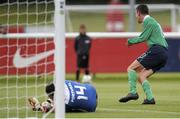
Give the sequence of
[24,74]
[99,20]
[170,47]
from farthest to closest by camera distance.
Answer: [99,20]
[170,47]
[24,74]

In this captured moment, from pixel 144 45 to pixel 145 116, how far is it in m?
14.5

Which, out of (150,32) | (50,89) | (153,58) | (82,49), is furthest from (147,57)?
(82,49)

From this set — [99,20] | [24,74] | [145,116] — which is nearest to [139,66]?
→ [145,116]

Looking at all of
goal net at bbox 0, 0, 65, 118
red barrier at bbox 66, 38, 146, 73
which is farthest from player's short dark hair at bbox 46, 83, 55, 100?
red barrier at bbox 66, 38, 146, 73

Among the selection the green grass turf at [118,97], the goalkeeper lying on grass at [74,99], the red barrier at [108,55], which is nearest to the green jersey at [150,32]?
the green grass turf at [118,97]

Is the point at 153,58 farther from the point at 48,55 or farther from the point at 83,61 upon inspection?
the point at 83,61

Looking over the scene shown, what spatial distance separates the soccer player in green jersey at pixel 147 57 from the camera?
1853 centimetres

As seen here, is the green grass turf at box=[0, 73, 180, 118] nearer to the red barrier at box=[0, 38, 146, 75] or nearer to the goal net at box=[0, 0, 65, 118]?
the goal net at box=[0, 0, 65, 118]

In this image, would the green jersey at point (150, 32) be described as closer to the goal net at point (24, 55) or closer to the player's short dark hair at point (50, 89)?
the goal net at point (24, 55)

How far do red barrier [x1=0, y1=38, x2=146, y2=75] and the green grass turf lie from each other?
16.4 inches

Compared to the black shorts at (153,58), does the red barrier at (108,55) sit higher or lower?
lower

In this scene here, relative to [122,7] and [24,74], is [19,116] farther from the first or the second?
[122,7]

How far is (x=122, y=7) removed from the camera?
47.5m

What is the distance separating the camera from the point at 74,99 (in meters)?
16.7
